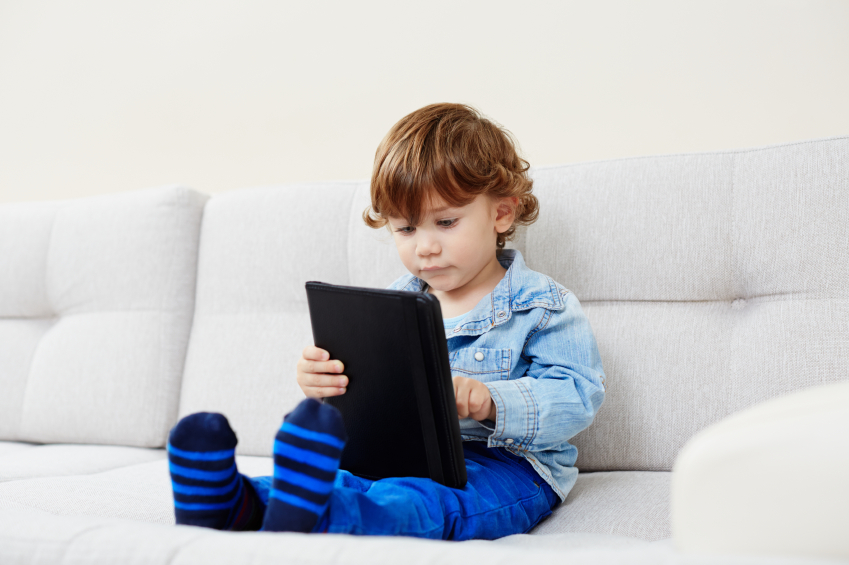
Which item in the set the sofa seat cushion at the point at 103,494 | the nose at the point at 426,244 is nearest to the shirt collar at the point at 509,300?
the nose at the point at 426,244

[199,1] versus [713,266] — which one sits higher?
[199,1]

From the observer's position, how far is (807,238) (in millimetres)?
994

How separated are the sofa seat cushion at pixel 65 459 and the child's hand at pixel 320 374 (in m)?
0.55

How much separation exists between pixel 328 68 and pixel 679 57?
34.4 inches

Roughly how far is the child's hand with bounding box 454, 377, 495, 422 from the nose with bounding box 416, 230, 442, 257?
0.23 m

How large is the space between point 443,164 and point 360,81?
0.82 metres

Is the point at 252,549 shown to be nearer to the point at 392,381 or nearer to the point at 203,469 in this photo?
the point at 203,469

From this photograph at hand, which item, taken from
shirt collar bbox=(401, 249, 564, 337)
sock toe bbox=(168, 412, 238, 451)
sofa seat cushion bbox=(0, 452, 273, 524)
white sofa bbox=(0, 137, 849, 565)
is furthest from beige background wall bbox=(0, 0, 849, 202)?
sock toe bbox=(168, 412, 238, 451)

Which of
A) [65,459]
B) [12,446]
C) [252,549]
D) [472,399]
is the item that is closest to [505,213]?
[472,399]

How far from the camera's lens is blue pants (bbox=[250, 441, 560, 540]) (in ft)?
1.96


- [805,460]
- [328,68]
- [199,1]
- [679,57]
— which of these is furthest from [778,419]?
[199,1]

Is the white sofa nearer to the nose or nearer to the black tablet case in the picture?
the black tablet case

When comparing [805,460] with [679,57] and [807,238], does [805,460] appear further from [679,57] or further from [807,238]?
[679,57]

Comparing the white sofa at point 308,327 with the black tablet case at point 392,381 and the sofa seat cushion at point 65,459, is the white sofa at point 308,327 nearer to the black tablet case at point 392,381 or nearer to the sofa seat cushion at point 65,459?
the sofa seat cushion at point 65,459
